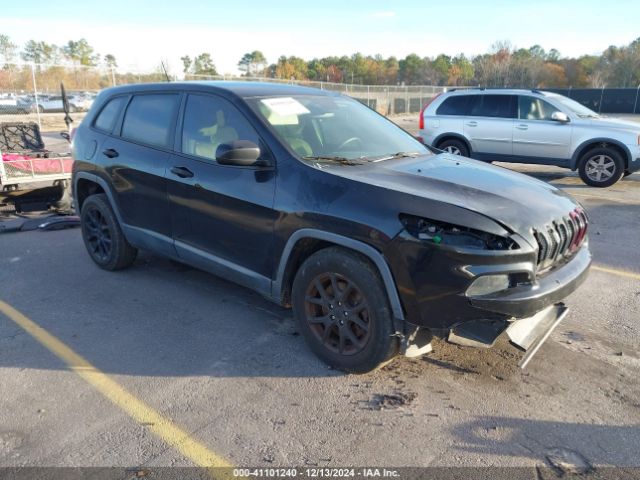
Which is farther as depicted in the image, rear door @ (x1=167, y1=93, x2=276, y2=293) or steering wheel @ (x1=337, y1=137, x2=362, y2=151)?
steering wheel @ (x1=337, y1=137, x2=362, y2=151)

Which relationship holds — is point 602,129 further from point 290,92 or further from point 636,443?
point 636,443

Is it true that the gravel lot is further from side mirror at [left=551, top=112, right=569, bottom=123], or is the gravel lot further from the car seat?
side mirror at [left=551, top=112, right=569, bottom=123]

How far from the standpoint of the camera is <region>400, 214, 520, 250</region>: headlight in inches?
111

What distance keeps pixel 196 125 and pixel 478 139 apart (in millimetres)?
8565

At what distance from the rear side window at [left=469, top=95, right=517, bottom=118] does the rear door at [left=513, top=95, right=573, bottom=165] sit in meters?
0.18

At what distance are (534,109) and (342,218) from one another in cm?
915

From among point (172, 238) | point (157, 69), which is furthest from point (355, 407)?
point (157, 69)

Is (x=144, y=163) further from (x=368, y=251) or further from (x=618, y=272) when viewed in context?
(x=618, y=272)

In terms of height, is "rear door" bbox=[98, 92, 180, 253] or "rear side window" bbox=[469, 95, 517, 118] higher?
"rear side window" bbox=[469, 95, 517, 118]

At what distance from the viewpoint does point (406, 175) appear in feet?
11.4

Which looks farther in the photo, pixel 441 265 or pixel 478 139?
pixel 478 139

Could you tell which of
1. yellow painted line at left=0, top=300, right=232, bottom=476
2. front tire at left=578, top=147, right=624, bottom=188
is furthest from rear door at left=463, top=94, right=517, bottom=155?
yellow painted line at left=0, top=300, right=232, bottom=476

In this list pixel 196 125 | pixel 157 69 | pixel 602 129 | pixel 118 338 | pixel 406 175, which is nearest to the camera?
pixel 406 175

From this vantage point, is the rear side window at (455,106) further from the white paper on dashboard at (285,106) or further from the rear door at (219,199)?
the rear door at (219,199)
